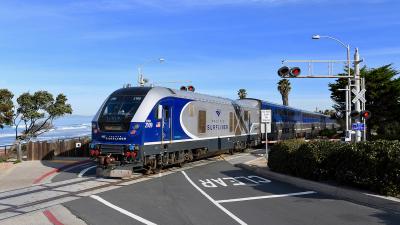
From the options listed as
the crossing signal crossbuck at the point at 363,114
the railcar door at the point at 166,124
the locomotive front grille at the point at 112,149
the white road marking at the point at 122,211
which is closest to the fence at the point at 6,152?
the locomotive front grille at the point at 112,149

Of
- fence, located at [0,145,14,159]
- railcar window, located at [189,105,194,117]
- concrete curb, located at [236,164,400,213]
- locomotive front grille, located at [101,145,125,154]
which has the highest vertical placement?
railcar window, located at [189,105,194,117]

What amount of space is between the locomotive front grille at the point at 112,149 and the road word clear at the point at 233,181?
10.6 ft

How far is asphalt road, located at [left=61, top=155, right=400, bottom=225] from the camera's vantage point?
9.65 metres

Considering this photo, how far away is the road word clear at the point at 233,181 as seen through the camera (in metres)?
15.3

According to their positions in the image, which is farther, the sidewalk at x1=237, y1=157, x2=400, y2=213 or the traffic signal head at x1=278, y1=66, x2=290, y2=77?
the traffic signal head at x1=278, y1=66, x2=290, y2=77

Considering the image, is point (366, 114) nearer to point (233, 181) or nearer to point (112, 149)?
point (233, 181)

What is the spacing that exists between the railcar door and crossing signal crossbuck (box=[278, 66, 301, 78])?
7.95 meters

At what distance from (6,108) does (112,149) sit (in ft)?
75.4

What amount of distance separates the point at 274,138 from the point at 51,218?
95.6 feet

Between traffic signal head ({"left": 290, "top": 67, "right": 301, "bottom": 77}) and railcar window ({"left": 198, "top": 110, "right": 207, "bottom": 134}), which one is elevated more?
traffic signal head ({"left": 290, "top": 67, "right": 301, "bottom": 77})

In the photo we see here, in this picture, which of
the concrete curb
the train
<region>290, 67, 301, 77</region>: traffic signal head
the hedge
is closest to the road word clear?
the concrete curb

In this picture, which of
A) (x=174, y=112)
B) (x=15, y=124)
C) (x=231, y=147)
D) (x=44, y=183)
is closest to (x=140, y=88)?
(x=174, y=112)

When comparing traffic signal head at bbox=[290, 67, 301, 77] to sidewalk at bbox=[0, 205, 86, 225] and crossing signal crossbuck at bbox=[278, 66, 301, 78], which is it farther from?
sidewalk at bbox=[0, 205, 86, 225]

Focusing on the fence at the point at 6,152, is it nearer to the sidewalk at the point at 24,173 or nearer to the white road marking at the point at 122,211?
the sidewalk at the point at 24,173
